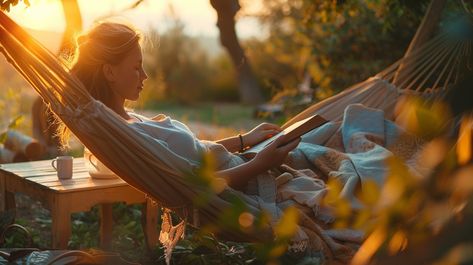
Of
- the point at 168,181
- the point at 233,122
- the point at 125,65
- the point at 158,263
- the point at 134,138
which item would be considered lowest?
the point at 233,122

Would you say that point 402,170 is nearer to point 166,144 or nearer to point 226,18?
point 166,144

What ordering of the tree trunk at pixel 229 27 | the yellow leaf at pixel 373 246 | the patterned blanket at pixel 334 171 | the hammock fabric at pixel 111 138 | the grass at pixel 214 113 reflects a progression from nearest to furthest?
1. the yellow leaf at pixel 373 246
2. the hammock fabric at pixel 111 138
3. the patterned blanket at pixel 334 171
4. the tree trunk at pixel 229 27
5. the grass at pixel 214 113

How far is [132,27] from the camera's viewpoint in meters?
2.48

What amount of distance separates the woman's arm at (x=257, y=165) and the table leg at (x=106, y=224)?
2.82 feet

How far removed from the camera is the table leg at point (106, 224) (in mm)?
2928

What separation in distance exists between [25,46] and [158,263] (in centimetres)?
90

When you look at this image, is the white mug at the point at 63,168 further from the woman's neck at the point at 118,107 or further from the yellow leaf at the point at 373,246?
the yellow leaf at the point at 373,246

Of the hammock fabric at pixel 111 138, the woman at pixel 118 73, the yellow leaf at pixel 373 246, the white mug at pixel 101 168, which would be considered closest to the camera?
the yellow leaf at pixel 373 246

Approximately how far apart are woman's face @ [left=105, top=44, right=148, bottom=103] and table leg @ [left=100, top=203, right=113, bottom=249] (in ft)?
2.26

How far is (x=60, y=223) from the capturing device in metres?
2.34

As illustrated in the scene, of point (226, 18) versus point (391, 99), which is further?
point (226, 18)

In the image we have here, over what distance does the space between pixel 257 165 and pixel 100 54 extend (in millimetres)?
662

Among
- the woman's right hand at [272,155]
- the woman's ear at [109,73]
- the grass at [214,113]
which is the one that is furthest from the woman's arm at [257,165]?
the grass at [214,113]

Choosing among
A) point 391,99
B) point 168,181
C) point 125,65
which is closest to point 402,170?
point 168,181
